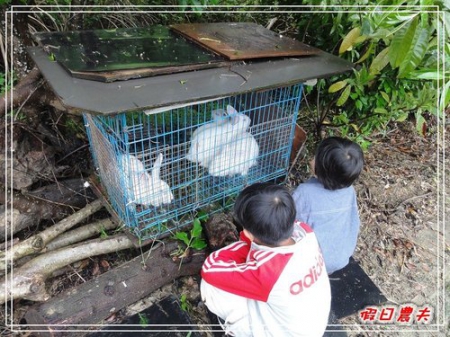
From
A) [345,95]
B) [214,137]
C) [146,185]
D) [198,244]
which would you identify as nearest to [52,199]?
[146,185]

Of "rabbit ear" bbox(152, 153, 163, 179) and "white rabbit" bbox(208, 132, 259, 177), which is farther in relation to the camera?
"white rabbit" bbox(208, 132, 259, 177)

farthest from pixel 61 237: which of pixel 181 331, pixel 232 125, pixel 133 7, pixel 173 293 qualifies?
pixel 133 7

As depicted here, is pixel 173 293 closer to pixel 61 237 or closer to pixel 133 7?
pixel 61 237

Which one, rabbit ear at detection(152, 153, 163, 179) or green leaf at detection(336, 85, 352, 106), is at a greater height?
green leaf at detection(336, 85, 352, 106)

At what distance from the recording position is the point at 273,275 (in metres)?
1.51

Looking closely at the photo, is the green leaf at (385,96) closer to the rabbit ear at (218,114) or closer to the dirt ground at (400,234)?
the dirt ground at (400,234)

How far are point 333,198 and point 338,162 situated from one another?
238 millimetres

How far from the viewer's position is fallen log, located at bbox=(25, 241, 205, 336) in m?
1.93

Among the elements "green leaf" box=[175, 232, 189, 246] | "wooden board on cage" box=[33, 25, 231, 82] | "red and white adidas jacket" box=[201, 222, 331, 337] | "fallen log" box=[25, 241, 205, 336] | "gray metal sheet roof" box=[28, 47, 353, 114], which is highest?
"wooden board on cage" box=[33, 25, 231, 82]

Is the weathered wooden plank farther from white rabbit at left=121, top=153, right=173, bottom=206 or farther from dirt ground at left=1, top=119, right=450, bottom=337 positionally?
dirt ground at left=1, top=119, right=450, bottom=337

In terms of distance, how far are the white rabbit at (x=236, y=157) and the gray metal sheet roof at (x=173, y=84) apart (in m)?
0.54

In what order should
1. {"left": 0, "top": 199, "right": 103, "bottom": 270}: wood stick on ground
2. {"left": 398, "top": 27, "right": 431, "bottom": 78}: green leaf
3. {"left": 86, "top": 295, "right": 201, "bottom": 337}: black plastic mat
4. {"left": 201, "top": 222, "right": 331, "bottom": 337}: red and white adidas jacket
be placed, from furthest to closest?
{"left": 0, "top": 199, "right": 103, "bottom": 270}: wood stick on ground, {"left": 86, "top": 295, "right": 201, "bottom": 337}: black plastic mat, {"left": 398, "top": 27, "right": 431, "bottom": 78}: green leaf, {"left": 201, "top": 222, "right": 331, "bottom": 337}: red and white adidas jacket

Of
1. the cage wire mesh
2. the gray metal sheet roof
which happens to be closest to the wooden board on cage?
the gray metal sheet roof

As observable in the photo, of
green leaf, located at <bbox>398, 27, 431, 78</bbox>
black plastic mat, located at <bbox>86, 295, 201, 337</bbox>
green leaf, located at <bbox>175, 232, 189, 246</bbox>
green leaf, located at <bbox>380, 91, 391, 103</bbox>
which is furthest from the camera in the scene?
green leaf, located at <bbox>380, 91, 391, 103</bbox>
